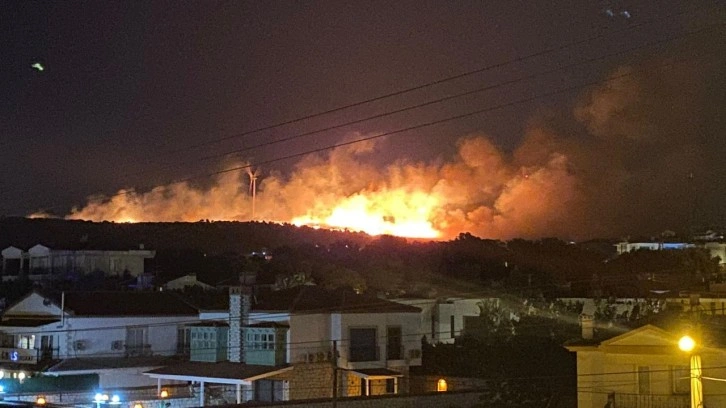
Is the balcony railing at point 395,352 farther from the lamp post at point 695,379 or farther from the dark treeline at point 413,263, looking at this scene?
the lamp post at point 695,379

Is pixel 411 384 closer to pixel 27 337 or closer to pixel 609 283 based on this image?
pixel 27 337

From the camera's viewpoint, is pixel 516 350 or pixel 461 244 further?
pixel 461 244

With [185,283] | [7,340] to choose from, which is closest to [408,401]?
[7,340]

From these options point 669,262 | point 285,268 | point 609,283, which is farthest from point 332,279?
point 669,262

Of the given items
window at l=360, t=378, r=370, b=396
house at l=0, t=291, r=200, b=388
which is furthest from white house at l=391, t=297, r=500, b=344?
house at l=0, t=291, r=200, b=388

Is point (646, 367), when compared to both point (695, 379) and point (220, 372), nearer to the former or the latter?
point (695, 379)

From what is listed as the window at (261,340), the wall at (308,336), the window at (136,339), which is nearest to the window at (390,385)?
the wall at (308,336)

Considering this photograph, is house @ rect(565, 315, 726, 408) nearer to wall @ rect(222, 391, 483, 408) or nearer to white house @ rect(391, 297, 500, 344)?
wall @ rect(222, 391, 483, 408)
